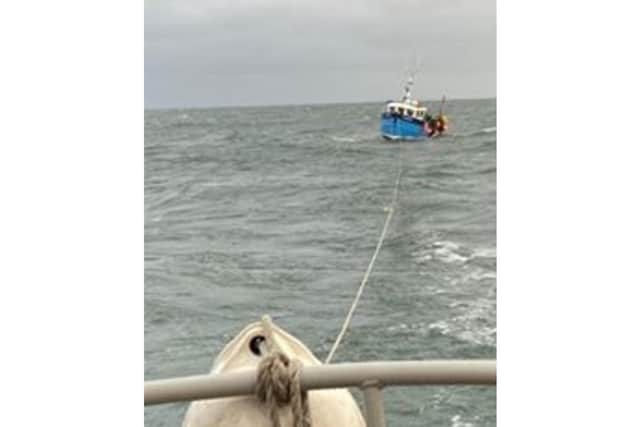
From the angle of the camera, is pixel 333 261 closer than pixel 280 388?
No

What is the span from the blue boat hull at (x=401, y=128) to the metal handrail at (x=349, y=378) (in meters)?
16.5

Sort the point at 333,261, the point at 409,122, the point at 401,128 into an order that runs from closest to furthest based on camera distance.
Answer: the point at 333,261 → the point at 409,122 → the point at 401,128

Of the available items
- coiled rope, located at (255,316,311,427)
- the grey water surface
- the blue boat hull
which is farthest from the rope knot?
the blue boat hull

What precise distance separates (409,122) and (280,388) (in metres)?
16.7

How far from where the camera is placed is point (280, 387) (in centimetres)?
81

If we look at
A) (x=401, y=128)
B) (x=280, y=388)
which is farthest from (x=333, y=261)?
(x=401, y=128)

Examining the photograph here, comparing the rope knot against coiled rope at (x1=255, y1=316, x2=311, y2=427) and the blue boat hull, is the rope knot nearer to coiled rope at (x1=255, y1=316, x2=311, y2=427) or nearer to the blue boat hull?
coiled rope at (x1=255, y1=316, x2=311, y2=427)

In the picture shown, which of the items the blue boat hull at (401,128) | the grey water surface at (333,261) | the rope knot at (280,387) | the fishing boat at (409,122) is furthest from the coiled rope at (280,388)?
the blue boat hull at (401,128)

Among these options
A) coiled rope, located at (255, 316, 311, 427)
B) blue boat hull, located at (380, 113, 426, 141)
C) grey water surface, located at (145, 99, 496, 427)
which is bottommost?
grey water surface, located at (145, 99, 496, 427)

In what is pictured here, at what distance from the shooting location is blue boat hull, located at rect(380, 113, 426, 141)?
17.3 m

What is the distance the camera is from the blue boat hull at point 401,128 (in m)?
17.3

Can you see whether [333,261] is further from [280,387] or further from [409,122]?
[409,122]
